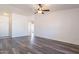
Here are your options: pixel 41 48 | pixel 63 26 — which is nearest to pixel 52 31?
pixel 63 26

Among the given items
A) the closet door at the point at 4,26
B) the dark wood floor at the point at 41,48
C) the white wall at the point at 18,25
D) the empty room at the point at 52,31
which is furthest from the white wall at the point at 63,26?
the closet door at the point at 4,26

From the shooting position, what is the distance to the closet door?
6.76 metres

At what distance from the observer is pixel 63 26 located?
15.8 ft

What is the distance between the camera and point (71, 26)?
4.55 metres

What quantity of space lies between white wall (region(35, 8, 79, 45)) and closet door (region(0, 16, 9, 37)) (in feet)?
A: 9.63

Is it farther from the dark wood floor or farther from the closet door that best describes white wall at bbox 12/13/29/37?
the dark wood floor

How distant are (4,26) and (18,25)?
3.44ft

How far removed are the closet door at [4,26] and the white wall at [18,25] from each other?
0.54 meters

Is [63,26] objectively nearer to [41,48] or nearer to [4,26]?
[41,48]

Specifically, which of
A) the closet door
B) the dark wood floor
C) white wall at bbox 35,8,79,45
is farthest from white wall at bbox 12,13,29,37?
the dark wood floor

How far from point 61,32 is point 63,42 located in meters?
0.56

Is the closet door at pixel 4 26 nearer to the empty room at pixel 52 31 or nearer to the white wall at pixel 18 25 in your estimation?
the white wall at pixel 18 25
